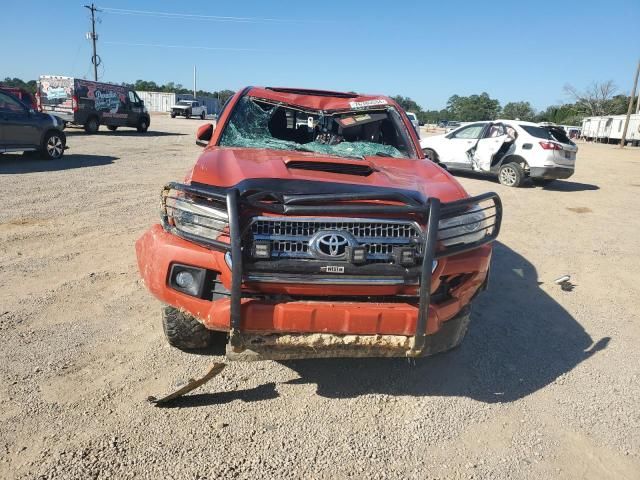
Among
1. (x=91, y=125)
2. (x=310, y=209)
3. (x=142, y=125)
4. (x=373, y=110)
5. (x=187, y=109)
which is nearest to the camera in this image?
(x=310, y=209)

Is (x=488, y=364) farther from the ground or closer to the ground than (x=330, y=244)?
closer to the ground

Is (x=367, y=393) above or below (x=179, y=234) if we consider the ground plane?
below

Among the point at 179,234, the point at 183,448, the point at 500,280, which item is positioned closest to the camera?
the point at 183,448

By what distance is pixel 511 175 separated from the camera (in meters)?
12.3

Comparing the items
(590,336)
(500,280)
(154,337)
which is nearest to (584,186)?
(500,280)

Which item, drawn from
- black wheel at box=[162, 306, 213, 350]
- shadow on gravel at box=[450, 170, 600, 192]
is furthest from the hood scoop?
shadow on gravel at box=[450, 170, 600, 192]

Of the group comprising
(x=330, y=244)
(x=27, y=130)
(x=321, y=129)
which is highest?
(x=321, y=129)

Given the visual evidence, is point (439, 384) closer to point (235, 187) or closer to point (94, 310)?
point (235, 187)

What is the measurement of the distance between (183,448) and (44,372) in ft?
3.84

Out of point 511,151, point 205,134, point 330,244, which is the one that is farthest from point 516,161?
point 330,244

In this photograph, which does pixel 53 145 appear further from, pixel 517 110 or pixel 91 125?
pixel 517 110

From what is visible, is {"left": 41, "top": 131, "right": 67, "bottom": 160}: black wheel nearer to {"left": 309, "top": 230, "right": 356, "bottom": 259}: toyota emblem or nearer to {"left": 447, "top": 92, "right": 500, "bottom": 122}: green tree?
{"left": 309, "top": 230, "right": 356, "bottom": 259}: toyota emblem

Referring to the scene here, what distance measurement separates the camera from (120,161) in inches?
513

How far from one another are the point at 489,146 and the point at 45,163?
10.8 m
